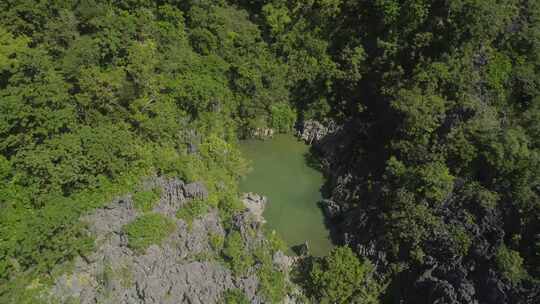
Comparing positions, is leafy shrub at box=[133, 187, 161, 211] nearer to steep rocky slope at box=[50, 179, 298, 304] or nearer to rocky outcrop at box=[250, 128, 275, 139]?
steep rocky slope at box=[50, 179, 298, 304]

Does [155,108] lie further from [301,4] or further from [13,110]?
[301,4]

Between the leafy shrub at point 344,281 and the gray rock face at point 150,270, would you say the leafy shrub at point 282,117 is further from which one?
the leafy shrub at point 344,281

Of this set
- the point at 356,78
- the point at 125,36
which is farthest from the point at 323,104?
the point at 125,36

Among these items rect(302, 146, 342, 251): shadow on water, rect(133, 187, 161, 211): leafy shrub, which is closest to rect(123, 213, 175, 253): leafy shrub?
rect(133, 187, 161, 211): leafy shrub

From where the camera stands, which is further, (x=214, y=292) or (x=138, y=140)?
(x=138, y=140)

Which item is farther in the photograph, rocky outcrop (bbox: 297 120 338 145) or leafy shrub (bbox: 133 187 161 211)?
rocky outcrop (bbox: 297 120 338 145)

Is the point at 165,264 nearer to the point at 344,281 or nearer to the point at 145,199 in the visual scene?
the point at 145,199
